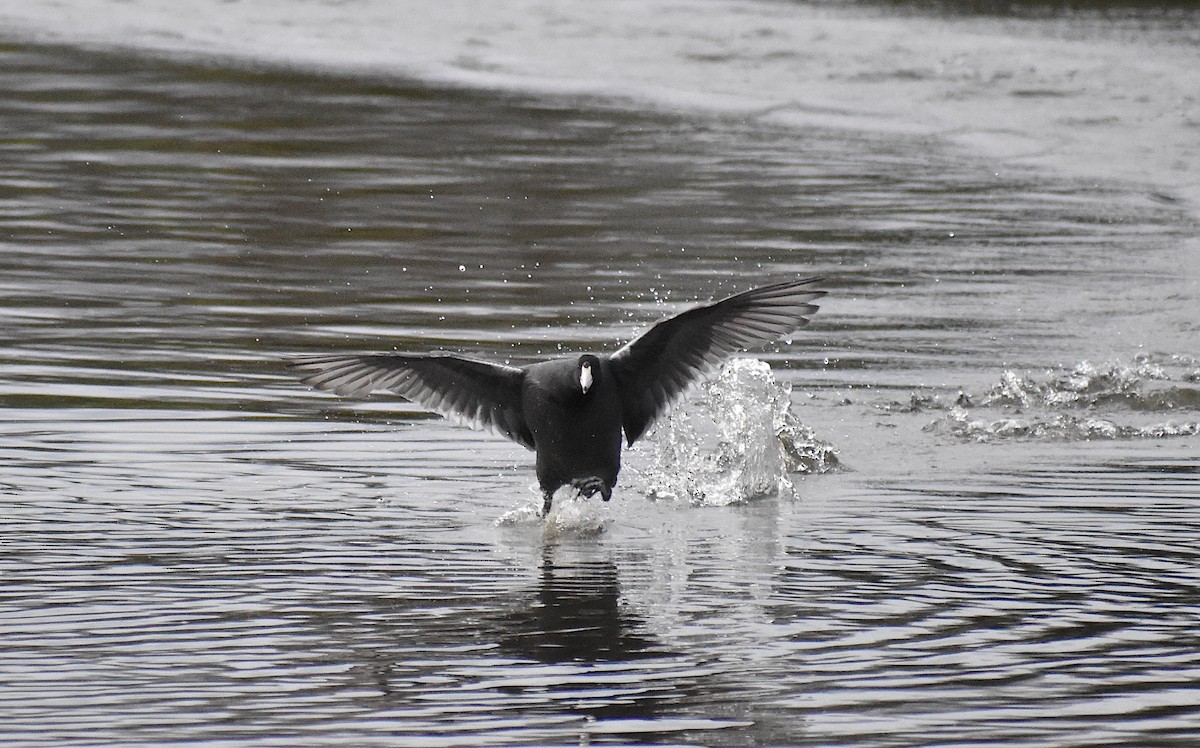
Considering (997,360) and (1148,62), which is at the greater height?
(1148,62)

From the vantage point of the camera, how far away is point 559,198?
48.8ft

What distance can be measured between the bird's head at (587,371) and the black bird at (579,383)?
0.02 m

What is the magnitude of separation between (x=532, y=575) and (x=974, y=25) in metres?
19.5

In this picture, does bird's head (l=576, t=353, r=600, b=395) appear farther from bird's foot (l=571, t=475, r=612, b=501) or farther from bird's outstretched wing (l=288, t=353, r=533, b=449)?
bird's outstretched wing (l=288, t=353, r=533, b=449)

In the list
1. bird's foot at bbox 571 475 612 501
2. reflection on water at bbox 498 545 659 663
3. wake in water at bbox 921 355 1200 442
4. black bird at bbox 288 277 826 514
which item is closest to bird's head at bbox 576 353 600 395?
black bird at bbox 288 277 826 514

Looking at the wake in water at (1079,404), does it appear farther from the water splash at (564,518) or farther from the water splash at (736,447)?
the water splash at (564,518)

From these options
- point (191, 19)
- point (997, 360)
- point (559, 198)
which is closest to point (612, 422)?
point (997, 360)

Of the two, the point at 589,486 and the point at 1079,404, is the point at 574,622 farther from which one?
the point at 1079,404

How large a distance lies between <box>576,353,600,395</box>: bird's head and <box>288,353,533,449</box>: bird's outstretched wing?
47 cm

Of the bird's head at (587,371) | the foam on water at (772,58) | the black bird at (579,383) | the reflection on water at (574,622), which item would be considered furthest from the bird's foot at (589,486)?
the foam on water at (772,58)

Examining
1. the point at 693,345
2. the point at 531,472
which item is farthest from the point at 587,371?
the point at 531,472

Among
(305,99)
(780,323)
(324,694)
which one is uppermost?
(305,99)

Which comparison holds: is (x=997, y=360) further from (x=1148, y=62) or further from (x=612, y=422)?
(x=1148, y=62)

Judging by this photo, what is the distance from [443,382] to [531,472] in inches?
23.1
